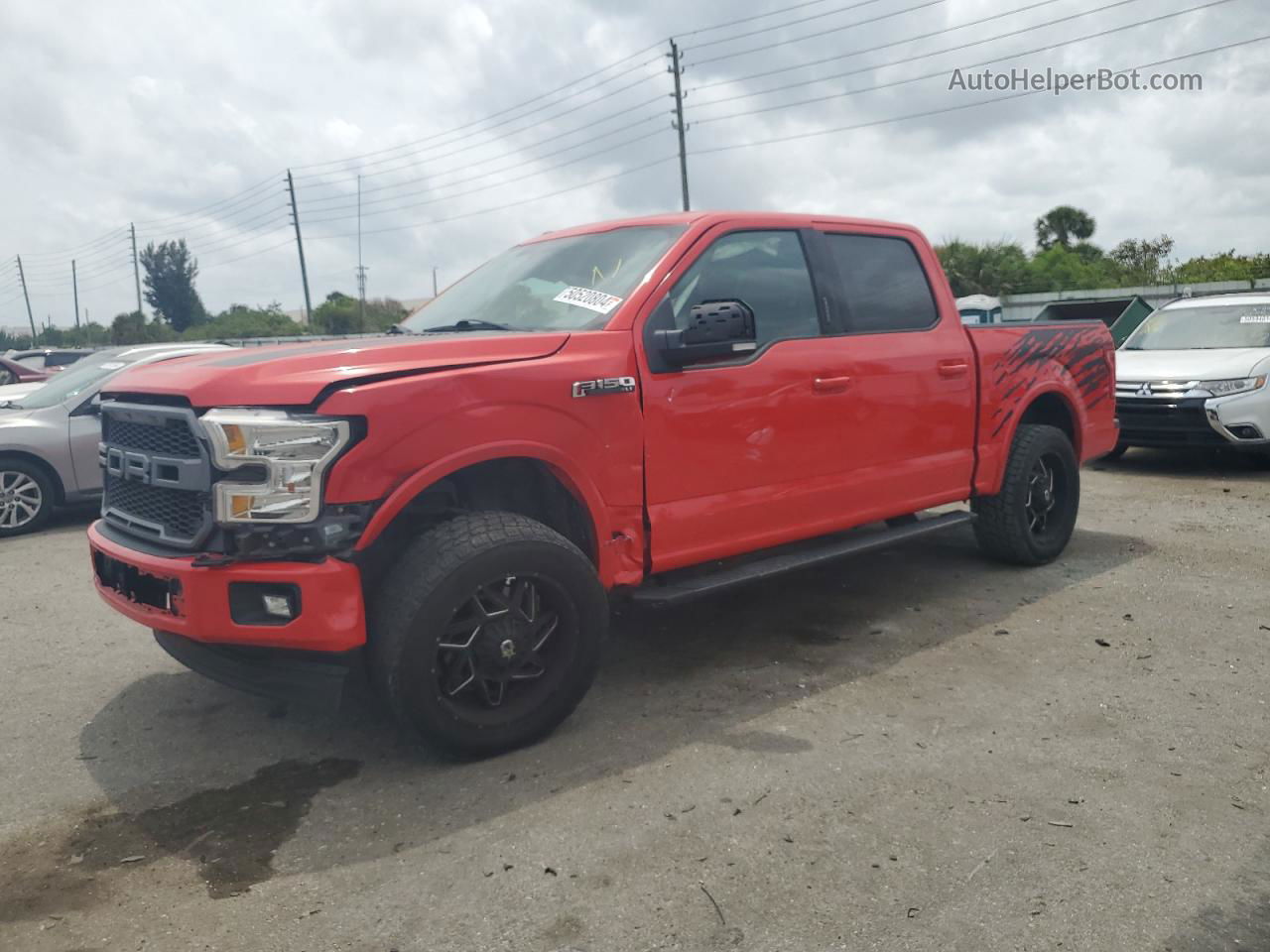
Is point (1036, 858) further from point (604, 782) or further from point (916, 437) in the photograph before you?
point (916, 437)

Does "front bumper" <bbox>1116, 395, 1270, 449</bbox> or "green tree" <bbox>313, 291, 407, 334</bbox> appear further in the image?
"green tree" <bbox>313, 291, 407, 334</bbox>

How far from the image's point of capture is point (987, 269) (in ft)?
99.2

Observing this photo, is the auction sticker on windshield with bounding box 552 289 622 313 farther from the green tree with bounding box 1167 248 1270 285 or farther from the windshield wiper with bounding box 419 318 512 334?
the green tree with bounding box 1167 248 1270 285

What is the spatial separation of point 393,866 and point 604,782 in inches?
29.3

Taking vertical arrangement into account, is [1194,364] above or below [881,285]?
below

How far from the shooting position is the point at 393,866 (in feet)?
9.14

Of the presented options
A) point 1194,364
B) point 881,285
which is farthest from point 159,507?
point 1194,364

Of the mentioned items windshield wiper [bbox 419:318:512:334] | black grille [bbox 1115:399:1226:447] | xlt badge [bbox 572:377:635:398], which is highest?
windshield wiper [bbox 419:318:512:334]

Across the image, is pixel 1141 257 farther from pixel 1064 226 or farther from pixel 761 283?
pixel 761 283

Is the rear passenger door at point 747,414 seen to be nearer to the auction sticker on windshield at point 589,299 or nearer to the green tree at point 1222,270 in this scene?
the auction sticker on windshield at point 589,299

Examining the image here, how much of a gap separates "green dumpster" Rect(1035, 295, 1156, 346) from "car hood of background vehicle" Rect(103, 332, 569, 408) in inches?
459

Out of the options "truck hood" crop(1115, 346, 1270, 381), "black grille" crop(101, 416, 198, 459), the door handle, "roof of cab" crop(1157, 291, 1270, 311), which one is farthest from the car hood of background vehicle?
"roof of cab" crop(1157, 291, 1270, 311)

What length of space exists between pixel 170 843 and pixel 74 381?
7195 mm

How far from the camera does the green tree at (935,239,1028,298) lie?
3011 cm
